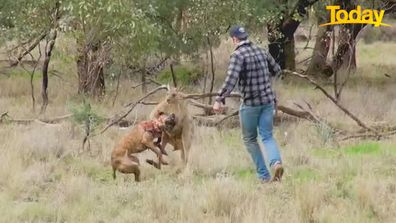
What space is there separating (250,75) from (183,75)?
1347 cm

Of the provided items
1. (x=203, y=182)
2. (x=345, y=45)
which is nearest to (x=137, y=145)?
(x=203, y=182)

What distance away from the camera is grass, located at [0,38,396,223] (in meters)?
7.11

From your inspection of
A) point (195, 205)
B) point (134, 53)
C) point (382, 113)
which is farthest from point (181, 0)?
point (195, 205)

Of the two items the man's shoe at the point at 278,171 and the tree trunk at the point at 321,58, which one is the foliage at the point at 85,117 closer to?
the man's shoe at the point at 278,171

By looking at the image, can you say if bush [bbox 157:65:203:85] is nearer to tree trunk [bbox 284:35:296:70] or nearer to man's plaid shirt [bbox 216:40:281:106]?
tree trunk [bbox 284:35:296:70]

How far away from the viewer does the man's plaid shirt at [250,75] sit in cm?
812

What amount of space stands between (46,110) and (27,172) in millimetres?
6331

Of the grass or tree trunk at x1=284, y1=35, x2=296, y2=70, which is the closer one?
the grass

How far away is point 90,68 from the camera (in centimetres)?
1574

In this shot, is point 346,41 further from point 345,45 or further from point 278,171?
point 278,171

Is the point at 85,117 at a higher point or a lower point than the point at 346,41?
lower

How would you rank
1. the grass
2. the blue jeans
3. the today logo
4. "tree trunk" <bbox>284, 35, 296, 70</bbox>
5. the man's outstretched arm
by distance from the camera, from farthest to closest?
1. "tree trunk" <bbox>284, 35, 296, 70</bbox>
2. the today logo
3. the blue jeans
4. the man's outstretched arm
5. the grass

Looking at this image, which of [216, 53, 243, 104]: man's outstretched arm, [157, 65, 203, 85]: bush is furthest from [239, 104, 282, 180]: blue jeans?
[157, 65, 203, 85]: bush

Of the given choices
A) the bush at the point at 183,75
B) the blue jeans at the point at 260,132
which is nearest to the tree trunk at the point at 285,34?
the bush at the point at 183,75
